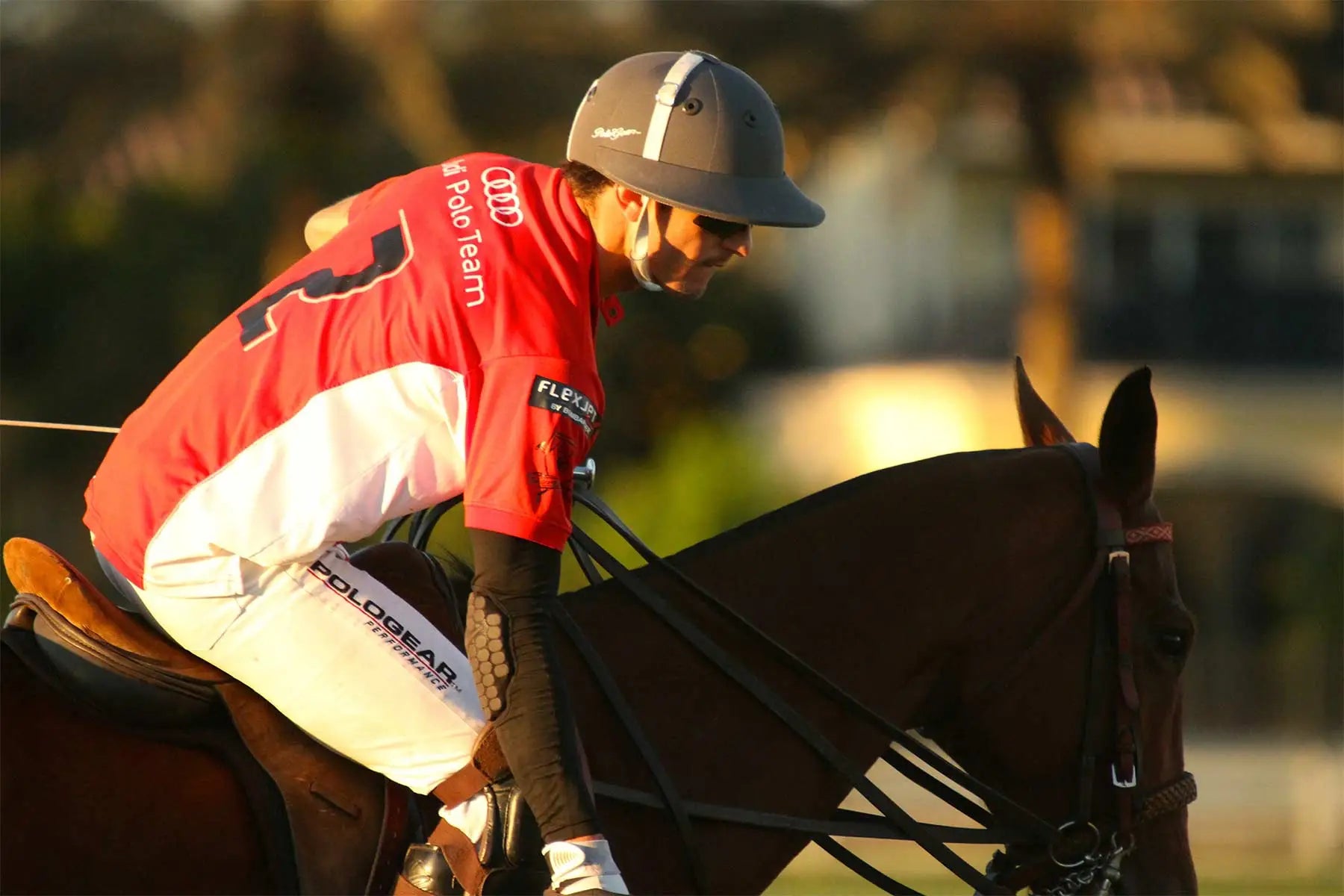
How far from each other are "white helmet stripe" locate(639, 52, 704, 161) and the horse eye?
1526 millimetres

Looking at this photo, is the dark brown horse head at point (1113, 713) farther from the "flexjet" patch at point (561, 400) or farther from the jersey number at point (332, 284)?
the jersey number at point (332, 284)

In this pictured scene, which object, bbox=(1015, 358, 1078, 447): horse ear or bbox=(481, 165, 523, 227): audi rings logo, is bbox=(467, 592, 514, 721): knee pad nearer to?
bbox=(481, 165, 523, 227): audi rings logo

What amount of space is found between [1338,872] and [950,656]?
30.2 feet

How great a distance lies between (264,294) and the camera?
10.7 ft

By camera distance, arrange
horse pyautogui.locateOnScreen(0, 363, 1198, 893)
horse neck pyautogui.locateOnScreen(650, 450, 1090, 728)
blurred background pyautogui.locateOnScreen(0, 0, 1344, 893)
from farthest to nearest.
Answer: blurred background pyautogui.locateOnScreen(0, 0, 1344, 893) < horse neck pyautogui.locateOnScreen(650, 450, 1090, 728) < horse pyautogui.locateOnScreen(0, 363, 1198, 893)

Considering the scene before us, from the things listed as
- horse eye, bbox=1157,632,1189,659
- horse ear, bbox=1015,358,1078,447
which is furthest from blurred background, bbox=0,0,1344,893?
horse eye, bbox=1157,632,1189,659

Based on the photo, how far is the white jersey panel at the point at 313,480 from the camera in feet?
9.87

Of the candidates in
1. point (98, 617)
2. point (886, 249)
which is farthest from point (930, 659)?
point (886, 249)

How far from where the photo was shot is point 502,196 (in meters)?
3.19

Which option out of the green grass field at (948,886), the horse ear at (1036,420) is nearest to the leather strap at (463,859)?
the horse ear at (1036,420)

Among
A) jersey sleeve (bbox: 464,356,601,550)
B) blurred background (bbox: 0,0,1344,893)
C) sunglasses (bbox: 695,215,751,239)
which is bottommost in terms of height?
jersey sleeve (bbox: 464,356,601,550)

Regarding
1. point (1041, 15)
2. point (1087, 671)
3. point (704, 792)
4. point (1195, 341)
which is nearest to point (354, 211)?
point (704, 792)

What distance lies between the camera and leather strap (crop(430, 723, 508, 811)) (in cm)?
302

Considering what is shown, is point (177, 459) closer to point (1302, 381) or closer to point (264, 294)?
point (264, 294)
